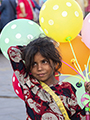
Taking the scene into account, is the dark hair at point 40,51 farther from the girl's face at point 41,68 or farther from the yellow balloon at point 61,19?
the yellow balloon at point 61,19

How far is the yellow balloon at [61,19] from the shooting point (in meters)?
1.96

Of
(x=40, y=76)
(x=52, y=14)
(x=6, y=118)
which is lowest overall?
(x=6, y=118)

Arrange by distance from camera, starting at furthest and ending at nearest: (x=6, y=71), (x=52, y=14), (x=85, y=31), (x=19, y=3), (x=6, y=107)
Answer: (x=19, y=3) → (x=6, y=71) → (x=6, y=107) → (x=85, y=31) → (x=52, y=14)

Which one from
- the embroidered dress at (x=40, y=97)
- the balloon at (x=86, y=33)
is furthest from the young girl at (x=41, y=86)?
the balloon at (x=86, y=33)

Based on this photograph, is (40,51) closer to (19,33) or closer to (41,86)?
(41,86)

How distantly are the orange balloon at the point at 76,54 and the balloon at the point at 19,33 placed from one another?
0.26m

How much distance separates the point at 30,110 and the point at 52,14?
2.63 feet

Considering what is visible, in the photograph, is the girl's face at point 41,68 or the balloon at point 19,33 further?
the balloon at point 19,33

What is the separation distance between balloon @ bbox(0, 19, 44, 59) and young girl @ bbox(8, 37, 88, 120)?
0.23 meters

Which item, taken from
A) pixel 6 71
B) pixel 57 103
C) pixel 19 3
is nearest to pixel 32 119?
pixel 57 103

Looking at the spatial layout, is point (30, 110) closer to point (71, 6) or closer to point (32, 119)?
point (32, 119)

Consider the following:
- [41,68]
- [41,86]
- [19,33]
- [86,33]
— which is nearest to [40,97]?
[41,86]

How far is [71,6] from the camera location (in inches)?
78.7

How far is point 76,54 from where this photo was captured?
6.84 feet
